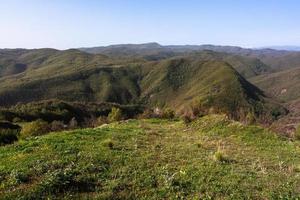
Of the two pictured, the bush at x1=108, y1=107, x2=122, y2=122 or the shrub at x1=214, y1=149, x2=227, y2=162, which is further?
the bush at x1=108, y1=107, x2=122, y2=122

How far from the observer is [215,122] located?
24.4 meters

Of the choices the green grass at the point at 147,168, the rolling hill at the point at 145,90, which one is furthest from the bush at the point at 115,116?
the rolling hill at the point at 145,90

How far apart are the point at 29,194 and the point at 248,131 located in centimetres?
1437

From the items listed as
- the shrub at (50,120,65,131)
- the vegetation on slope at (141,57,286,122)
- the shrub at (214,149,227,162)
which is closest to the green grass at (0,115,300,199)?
the shrub at (214,149,227,162)

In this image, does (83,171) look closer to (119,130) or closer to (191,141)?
(191,141)

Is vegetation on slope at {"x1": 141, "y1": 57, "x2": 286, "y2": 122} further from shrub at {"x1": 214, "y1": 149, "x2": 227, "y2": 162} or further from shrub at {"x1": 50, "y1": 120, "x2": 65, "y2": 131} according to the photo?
shrub at {"x1": 214, "y1": 149, "x2": 227, "y2": 162}

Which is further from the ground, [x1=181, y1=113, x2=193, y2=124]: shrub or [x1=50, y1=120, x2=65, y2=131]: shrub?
[x1=181, y1=113, x2=193, y2=124]: shrub

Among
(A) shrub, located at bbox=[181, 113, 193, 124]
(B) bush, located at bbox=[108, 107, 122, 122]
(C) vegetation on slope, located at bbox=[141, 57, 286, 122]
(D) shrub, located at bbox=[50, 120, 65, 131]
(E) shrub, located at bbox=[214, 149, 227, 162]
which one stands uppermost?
(E) shrub, located at bbox=[214, 149, 227, 162]

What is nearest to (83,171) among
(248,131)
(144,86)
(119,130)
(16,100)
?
(119,130)

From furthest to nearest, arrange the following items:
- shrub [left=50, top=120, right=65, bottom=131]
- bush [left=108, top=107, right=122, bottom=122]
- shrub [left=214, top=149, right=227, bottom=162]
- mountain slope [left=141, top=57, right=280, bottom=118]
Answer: mountain slope [left=141, top=57, right=280, bottom=118] < bush [left=108, top=107, right=122, bottom=122] < shrub [left=50, top=120, right=65, bottom=131] < shrub [left=214, top=149, right=227, bottom=162]

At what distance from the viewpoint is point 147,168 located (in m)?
13.3

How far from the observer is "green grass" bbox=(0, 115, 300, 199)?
10.9 m

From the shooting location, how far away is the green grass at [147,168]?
10930mm

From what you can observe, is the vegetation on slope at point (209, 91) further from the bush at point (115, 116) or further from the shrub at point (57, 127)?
the shrub at point (57, 127)
